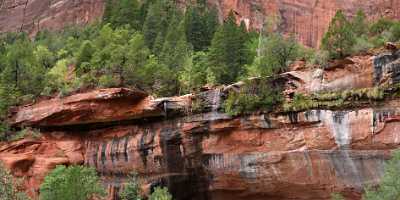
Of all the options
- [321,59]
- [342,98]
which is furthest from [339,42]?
[342,98]

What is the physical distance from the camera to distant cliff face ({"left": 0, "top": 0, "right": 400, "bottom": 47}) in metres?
65.6

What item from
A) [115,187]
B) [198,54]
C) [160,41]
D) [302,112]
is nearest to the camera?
[302,112]

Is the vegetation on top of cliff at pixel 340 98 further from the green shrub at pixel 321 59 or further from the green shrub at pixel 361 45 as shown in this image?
the green shrub at pixel 361 45

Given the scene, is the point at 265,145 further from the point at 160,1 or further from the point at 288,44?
the point at 160,1

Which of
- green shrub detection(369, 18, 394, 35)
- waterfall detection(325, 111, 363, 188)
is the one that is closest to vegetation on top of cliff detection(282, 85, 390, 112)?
waterfall detection(325, 111, 363, 188)

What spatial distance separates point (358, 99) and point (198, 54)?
18.0m

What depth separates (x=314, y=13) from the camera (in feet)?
224

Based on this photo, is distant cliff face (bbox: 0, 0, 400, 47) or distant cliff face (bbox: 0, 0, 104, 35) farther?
distant cliff face (bbox: 0, 0, 400, 47)

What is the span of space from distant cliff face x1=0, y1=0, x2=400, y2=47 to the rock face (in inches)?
1204

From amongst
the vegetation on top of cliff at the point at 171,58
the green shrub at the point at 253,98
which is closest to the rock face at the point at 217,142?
the green shrub at the point at 253,98

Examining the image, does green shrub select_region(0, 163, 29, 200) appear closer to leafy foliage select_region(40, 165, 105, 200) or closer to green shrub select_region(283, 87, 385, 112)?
leafy foliage select_region(40, 165, 105, 200)

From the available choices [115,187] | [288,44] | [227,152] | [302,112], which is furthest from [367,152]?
[115,187]

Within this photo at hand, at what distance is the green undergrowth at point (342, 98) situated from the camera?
26.8 metres

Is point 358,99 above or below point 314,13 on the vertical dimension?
below
